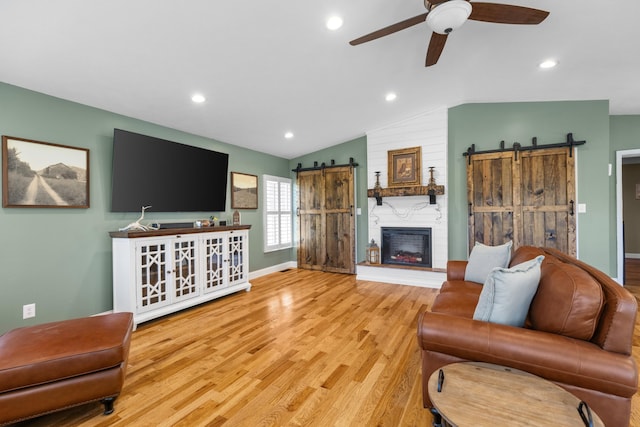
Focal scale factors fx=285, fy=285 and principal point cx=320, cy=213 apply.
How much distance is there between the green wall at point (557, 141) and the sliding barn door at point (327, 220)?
1.78 meters

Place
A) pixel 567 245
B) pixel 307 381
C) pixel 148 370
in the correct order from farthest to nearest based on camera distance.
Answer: pixel 567 245, pixel 148 370, pixel 307 381

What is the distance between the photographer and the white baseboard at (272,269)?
5.10m

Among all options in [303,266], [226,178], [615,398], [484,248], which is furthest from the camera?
[303,266]

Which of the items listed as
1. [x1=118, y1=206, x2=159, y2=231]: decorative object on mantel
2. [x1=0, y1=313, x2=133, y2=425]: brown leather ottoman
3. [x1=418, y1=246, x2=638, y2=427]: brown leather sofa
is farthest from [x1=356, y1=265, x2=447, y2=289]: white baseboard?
[x1=0, y1=313, x2=133, y2=425]: brown leather ottoman

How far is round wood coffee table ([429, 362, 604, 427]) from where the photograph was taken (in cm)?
97

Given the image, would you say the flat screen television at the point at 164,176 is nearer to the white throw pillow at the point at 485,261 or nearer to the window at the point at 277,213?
the window at the point at 277,213

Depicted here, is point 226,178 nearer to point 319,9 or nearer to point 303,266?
point 303,266

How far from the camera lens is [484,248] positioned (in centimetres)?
290

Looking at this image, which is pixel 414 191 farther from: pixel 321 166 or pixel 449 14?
pixel 449 14

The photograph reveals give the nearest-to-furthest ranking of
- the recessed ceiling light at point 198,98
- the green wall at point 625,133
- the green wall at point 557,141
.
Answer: the recessed ceiling light at point 198,98 → the green wall at point 557,141 → the green wall at point 625,133

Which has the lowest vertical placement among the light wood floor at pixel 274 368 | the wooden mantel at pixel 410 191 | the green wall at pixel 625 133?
the light wood floor at pixel 274 368

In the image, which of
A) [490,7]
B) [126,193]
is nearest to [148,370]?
[126,193]

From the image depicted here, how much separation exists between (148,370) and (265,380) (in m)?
0.93

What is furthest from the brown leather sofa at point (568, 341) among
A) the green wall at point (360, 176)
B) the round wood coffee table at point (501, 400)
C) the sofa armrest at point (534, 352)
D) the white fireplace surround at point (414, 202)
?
the green wall at point (360, 176)
